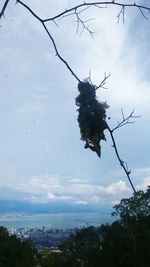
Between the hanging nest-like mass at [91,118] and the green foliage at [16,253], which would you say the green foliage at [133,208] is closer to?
the green foliage at [16,253]

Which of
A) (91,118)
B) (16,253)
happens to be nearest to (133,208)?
(16,253)

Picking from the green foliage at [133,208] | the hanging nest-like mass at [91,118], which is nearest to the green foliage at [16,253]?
the green foliage at [133,208]

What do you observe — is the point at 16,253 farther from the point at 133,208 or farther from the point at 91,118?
the point at 91,118

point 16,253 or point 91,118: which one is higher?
point 16,253

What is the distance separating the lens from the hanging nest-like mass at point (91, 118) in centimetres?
216

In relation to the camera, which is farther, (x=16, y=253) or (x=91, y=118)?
(x=16, y=253)

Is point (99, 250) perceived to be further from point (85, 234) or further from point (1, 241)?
point (1, 241)

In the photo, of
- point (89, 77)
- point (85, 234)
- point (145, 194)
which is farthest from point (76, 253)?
point (89, 77)

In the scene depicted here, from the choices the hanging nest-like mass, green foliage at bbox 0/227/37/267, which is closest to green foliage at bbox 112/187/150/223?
green foliage at bbox 0/227/37/267

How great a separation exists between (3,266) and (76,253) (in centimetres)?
650

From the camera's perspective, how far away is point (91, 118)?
2.16 m

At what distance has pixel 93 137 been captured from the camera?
219cm

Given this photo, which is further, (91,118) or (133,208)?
(133,208)

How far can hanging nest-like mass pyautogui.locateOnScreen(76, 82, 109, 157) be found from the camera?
2.16 meters
